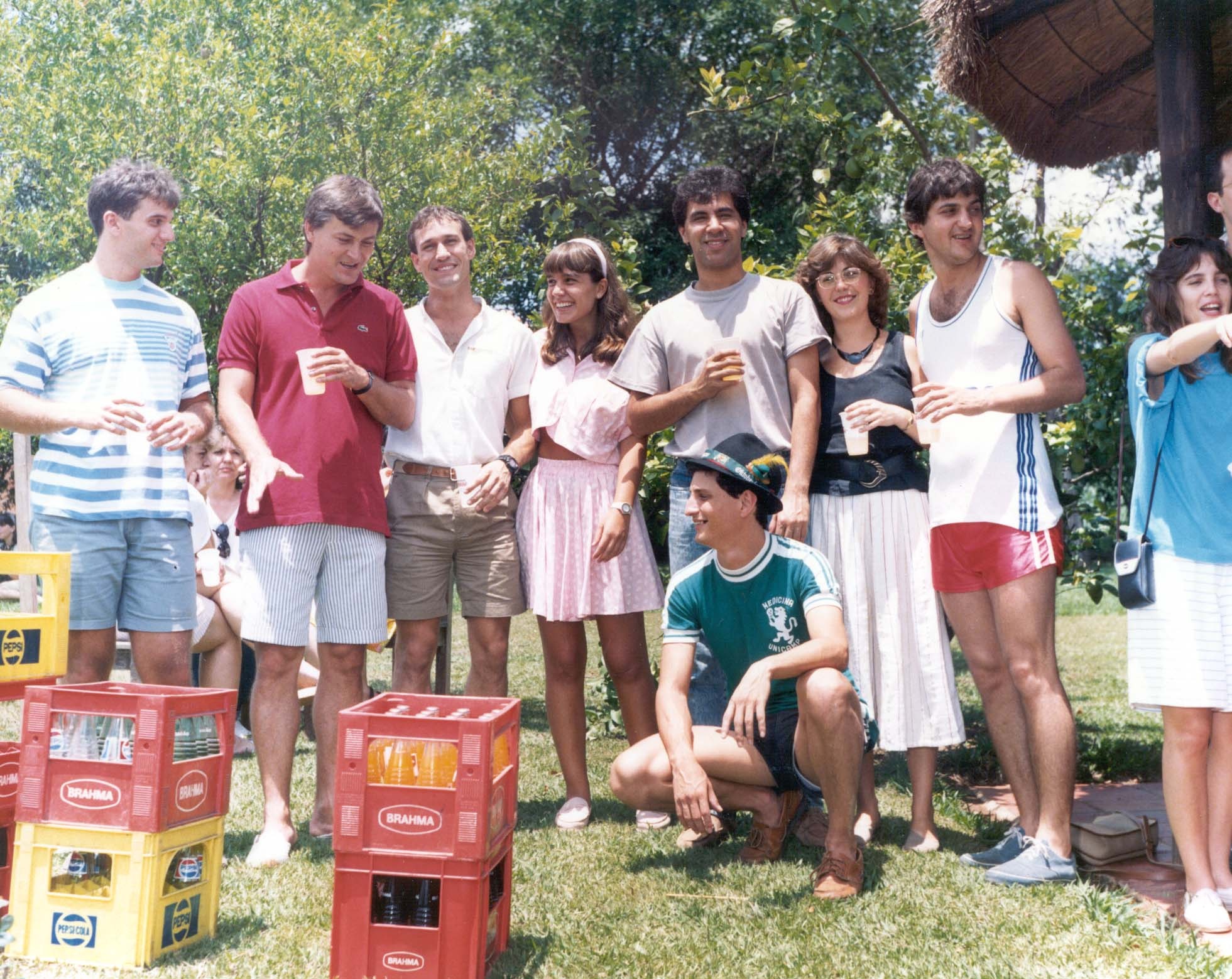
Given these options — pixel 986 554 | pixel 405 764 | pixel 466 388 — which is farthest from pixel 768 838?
pixel 466 388

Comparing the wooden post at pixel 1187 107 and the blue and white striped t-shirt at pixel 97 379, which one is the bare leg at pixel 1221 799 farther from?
the blue and white striped t-shirt at pixel 97 379

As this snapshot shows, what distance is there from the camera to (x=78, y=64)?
628 inches

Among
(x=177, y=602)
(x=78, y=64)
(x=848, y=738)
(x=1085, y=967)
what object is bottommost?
(x=1085, y=967)

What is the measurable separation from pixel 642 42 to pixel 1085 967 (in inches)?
840

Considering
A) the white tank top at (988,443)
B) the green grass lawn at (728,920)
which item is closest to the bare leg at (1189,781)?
the green grass lawn at (728,920)

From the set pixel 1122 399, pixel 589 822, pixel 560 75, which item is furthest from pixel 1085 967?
pixel 560 75

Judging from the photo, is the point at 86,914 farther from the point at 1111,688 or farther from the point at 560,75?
the point at 560,75

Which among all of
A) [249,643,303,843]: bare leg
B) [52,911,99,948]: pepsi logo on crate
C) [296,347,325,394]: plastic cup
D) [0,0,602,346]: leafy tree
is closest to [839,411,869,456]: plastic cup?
[296,347,325,394]: plastic cup

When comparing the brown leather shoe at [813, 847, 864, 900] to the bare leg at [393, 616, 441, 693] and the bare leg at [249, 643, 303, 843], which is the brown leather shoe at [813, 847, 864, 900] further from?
the bare leg at [249, 643, 303, 843]

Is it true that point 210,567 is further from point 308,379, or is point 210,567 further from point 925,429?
point 925,429

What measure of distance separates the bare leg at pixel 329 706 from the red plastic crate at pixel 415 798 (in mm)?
1416

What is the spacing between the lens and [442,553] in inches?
176

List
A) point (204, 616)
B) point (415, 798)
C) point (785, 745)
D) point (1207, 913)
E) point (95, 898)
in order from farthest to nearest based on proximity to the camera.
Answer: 1. point (204, 616)
2. point (785, 745)
3. point (1207, 913)
4. point (95, 898)
5. point (415, 798)

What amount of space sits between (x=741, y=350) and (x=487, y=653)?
1.50 m
